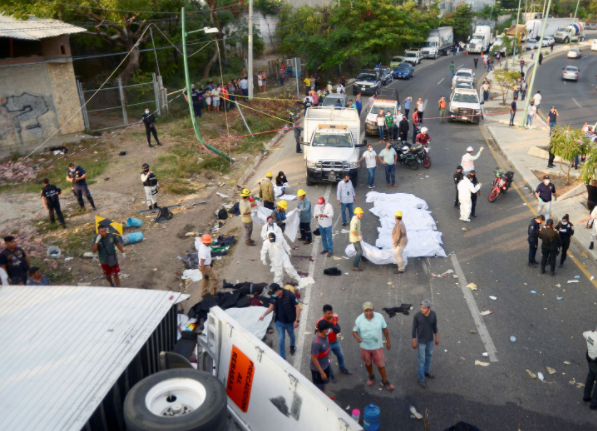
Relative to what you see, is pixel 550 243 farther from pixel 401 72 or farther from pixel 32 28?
pixel 401 72

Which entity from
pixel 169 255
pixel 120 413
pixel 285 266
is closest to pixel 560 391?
pixel 285 266

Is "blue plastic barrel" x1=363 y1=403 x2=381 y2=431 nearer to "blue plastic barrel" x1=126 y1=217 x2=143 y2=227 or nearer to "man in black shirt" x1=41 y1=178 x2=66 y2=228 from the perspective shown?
"blue plastic barrel" x1=126 y1=217 x2=143 y2=227

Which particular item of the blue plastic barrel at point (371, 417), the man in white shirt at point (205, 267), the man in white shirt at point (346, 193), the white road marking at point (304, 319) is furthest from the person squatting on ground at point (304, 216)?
the blue plastic barrel at point (371, 417)

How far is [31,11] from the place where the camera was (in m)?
22.3

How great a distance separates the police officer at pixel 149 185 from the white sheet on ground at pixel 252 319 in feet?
22.5

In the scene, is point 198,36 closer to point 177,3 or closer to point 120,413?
point 177,3

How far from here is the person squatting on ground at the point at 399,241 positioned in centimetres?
1124

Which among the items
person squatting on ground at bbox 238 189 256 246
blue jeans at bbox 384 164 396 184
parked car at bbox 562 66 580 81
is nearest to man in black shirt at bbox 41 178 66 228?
person squatting on ground at bbox 238 189 256 246

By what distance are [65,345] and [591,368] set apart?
7.02 m

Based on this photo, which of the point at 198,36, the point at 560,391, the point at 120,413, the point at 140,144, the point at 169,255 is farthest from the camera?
the point at 198,36

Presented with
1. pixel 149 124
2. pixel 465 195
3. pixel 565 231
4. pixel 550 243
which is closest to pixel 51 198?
pixel 149 124

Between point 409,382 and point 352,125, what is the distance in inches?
501

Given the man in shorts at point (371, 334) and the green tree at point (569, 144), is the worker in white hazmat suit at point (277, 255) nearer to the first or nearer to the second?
the man in shorts at point (371, 334)

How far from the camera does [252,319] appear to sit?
913 cm
